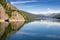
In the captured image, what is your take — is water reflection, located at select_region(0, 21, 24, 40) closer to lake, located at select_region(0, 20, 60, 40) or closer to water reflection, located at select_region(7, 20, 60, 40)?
lake, located at select_region(0, 20, 60, 40)

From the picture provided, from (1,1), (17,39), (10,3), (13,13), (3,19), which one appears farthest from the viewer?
(10,3)

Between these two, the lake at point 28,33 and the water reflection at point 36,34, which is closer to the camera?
the water reflection at point 36,34

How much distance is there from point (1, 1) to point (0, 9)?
447 inches

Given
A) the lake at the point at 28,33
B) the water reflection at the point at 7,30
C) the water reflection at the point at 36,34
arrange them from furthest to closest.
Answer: the water reflection at the point at 7,30 < the lake at the point at 28,33 < the water reflection at the point at 36,34

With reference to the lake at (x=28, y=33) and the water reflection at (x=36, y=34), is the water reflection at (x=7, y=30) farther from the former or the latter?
the water reflection at (x=36, y=34)

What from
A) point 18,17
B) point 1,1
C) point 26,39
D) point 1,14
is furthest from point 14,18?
point 26,39

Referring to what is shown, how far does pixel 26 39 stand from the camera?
22016 mm

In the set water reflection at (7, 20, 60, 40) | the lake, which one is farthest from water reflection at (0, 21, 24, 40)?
water reflection at (7, 20, 60, 40)

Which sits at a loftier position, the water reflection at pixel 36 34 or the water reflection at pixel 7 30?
the water reflection at pixel 7 30

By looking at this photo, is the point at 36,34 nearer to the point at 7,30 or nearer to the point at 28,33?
the point at 28,33

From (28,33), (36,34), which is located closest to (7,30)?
(28,33)

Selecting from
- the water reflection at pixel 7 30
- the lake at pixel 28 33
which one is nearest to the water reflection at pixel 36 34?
the lake at pixel 28 33

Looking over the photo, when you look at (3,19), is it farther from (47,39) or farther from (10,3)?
(47,39)

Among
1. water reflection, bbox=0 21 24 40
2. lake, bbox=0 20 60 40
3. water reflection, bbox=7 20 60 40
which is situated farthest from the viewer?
water reflection, bbox=0 21 24 40
